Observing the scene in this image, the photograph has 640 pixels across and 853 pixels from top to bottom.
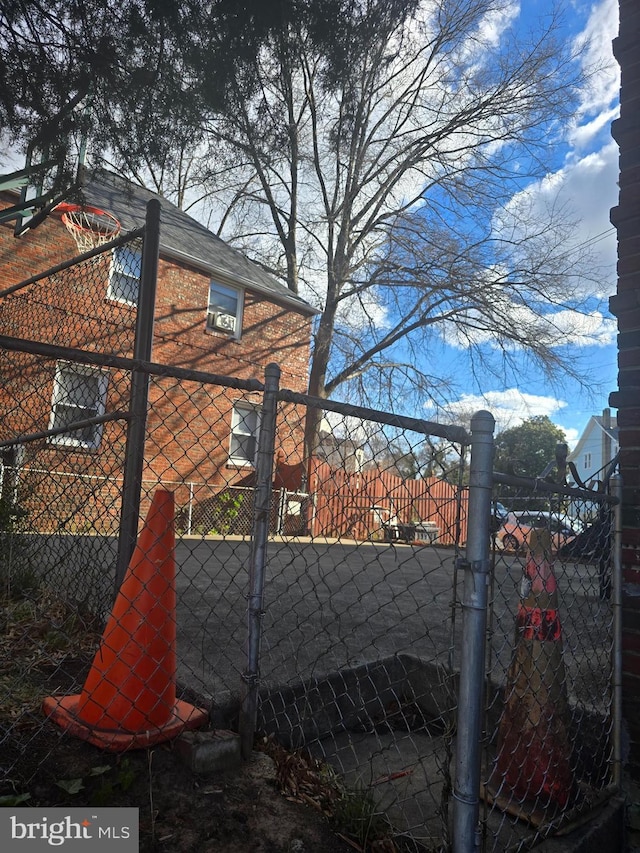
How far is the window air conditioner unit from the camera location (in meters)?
13.9

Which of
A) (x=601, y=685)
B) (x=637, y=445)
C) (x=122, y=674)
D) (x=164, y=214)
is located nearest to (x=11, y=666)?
(x=122, y=674)

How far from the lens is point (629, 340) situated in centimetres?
255

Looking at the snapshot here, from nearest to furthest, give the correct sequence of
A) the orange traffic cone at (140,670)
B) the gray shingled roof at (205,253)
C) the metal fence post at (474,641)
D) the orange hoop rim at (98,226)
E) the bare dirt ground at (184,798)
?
the metal fence post at (474,641) → the bare dirt ground at (184,798) → the orange traffic cone at (140,670) → the orange hoop rim at (98,226) → the gray shingled roof at (205,253)

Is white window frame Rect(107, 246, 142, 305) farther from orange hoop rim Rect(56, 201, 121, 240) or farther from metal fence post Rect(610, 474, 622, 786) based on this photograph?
orange hoop rim Rect(56, 201, 121, 240)

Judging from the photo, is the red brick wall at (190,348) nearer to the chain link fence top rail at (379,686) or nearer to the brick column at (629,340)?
the chain link fence top rail at (379,686)

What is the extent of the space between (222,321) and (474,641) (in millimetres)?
13233

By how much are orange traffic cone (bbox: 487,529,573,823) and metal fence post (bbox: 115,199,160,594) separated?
1.74m

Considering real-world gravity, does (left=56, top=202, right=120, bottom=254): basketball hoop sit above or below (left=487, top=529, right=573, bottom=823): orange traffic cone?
above

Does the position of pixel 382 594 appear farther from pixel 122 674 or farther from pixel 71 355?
pixel 71 355

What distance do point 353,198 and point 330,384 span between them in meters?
6.15

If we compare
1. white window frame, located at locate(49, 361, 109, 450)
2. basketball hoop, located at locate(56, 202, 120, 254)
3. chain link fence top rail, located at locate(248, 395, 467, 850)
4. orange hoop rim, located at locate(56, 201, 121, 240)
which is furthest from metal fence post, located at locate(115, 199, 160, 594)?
orange hoop rim, located at locate(56, 201, 121, 240)

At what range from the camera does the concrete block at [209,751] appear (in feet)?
6.36

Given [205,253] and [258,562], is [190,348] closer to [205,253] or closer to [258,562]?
[205,253]

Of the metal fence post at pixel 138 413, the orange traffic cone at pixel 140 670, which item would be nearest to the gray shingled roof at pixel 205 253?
the metal fence post at pixel 138 413
